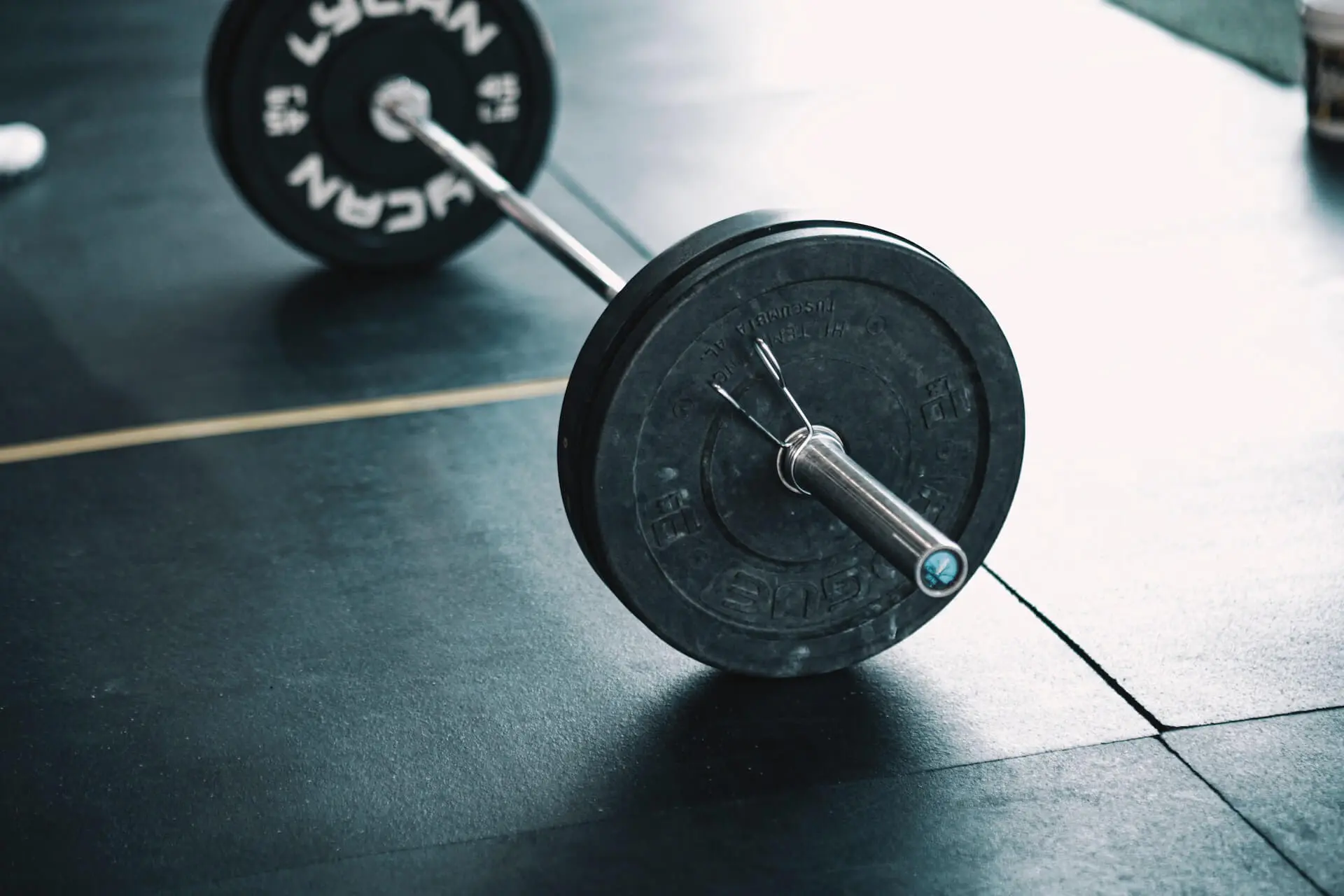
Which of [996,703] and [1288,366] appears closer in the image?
[996,703]

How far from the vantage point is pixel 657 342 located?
1537 mm

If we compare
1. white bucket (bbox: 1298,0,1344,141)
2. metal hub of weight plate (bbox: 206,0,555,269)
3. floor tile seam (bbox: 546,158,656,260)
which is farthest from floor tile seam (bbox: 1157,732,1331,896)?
white bucket (bbox: 1298,0,1344,141)

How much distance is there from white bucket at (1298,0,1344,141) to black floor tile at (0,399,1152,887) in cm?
188

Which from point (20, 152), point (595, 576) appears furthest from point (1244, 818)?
point (20, 152)

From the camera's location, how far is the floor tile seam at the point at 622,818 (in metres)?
1.54

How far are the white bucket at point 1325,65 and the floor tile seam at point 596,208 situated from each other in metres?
1.46

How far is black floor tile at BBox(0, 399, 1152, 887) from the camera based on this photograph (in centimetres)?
161

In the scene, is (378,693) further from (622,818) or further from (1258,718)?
(1258,718)

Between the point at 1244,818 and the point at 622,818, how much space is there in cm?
61

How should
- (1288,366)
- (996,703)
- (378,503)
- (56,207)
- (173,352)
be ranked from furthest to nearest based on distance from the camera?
1. (56,207)
2. (173,352)
3. (1288,366)
4. (378,503)
5. (996,703)

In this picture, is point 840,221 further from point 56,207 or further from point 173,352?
point 56,207

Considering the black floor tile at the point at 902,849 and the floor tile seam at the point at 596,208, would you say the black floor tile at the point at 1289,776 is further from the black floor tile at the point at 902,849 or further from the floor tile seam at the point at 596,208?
the floor tile seam at the point at 596,208

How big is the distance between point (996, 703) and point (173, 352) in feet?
5.35

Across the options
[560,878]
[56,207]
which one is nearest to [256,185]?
[56,207]
